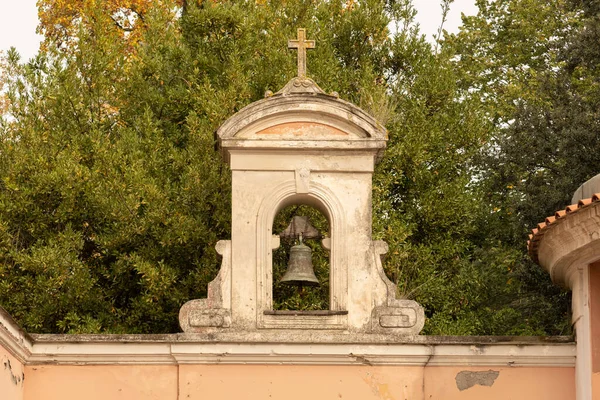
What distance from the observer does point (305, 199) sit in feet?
43.5

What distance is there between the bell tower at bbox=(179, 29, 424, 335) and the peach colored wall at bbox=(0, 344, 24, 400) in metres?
1.64

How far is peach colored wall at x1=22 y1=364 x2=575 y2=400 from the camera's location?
41.8 ft

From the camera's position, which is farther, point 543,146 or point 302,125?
point 543,146

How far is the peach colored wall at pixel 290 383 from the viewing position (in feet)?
41.8

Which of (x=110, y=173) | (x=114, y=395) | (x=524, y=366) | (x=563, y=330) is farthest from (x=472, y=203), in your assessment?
(x=114, y=395)

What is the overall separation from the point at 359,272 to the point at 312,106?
155 centimetres

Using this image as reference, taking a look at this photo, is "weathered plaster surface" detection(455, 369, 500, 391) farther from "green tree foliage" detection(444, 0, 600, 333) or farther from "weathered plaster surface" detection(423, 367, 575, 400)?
"green tree foliage" detection(444, 0, 600, 333)

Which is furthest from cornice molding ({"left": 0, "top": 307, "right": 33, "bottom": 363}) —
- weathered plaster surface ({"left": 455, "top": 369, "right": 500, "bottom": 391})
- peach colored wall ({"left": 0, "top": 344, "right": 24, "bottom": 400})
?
weathered plaster surface ({"left": 455, "top": 369, "right": 500, "bottom": 391})

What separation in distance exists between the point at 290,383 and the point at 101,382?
1.67m

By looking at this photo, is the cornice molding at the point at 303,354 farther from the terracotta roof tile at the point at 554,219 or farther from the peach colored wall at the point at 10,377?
the terracotta roof tile at the point at 554,219

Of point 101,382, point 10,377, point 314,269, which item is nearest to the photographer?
point 10,377

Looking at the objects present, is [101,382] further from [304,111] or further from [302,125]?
[304,111]

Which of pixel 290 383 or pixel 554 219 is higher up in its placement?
pixel 554 219

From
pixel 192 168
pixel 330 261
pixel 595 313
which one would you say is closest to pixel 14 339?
pixel 330 261
